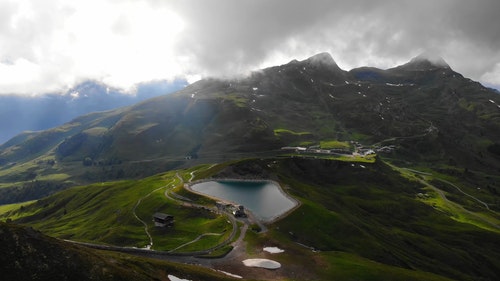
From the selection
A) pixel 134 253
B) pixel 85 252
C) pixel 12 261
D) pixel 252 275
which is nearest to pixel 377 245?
pixel 252 275

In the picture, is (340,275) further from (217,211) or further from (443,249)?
(443,249)

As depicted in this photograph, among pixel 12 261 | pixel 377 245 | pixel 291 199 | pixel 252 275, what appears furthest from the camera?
pixel 291 199

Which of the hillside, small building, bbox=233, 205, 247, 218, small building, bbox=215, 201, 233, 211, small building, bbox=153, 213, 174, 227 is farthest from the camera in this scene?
small building, bbox=215, 201, 233, 211

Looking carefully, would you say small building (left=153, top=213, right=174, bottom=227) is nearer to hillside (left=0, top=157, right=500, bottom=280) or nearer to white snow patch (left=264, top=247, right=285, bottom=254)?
hillside (left=0, top=157, right=500, bottom=280)

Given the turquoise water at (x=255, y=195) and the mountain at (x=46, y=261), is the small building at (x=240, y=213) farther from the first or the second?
the mountain at (x=46, y=261)

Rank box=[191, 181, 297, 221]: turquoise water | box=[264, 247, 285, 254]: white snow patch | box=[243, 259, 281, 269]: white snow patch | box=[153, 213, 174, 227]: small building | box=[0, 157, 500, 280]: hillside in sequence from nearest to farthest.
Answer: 1. box=[243, 259, 281, 269]: white snow patch
2. box=[0, 157, 500, 280]: hillside
3. box=[264, 247, 285, 254]: white snow patch
4. box=[153, 213, 174, 227]: small building
5. box=[191, 181, 297, 221]: turquoise water

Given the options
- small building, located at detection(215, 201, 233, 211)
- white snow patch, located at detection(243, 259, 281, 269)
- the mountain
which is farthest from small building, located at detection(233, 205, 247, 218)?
the mountain
